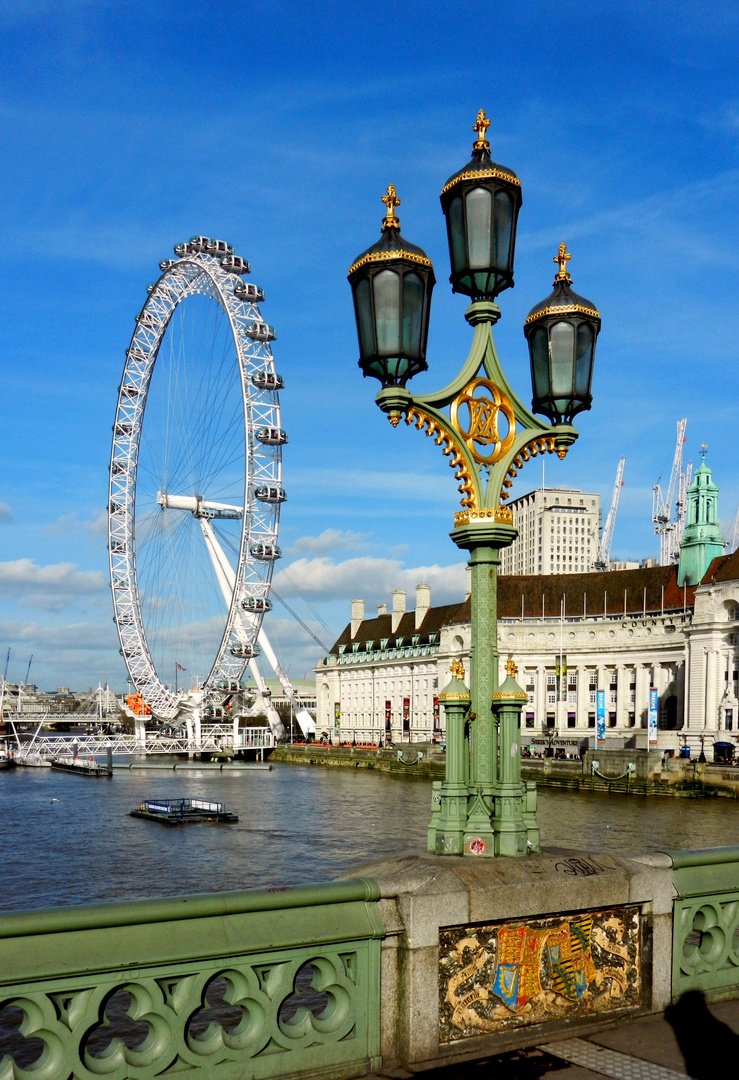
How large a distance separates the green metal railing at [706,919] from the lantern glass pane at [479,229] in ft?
15.4

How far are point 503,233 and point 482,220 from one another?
210mm

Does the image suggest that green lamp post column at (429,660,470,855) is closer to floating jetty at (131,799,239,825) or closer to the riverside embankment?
floating jetty at (131,799,239,825)

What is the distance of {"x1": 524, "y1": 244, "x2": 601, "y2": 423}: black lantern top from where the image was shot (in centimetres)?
859

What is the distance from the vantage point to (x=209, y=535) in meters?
89.9

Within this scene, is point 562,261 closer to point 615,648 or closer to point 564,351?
point 564,351

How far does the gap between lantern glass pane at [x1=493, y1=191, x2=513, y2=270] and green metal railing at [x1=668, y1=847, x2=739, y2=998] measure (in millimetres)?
4653

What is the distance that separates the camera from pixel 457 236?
850cm

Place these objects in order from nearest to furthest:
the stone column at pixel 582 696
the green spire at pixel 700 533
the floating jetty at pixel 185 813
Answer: the floating jetty at pixel 185 813 < the green spire at pixel 700 533 < the stone column at pixel 582 696

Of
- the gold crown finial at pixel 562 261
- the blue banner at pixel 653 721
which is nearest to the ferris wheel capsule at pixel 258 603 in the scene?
the blue banner at pixel 653 721

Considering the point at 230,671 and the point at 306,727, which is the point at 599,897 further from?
the point at 306,727

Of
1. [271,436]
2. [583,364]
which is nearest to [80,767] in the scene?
[271,436]

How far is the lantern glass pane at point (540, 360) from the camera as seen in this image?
8.70 metres

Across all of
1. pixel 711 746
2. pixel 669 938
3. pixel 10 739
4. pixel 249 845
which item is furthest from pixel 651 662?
pixel 669 938

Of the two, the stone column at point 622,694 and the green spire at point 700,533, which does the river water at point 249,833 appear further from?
the green spire at point 700,533
